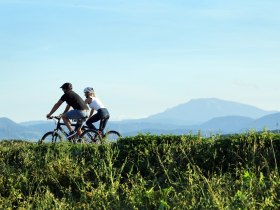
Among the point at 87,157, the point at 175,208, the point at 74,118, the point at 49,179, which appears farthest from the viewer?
the point at 74,118

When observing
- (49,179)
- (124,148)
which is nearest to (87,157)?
(124,148)

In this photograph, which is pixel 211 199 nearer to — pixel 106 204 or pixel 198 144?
pixel 106 204

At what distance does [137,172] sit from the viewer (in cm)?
1148

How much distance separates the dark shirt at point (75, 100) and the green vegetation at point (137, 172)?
10.9ft

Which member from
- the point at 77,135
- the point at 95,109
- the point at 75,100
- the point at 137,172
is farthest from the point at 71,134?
the point at 137,172

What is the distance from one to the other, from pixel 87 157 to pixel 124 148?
94 cm

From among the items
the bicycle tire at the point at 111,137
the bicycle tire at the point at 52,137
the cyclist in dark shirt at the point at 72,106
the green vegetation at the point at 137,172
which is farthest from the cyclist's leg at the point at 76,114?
the green vegetation at the point at 137,172

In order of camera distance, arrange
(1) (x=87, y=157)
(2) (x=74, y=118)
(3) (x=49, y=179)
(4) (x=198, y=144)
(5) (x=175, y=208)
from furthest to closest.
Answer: (2) (x=74, y=118) → (1) (x=87, y=157) → (4) (x=198, y=144) → (3) (x=49, y=179) → (5) (x=175, y=208)

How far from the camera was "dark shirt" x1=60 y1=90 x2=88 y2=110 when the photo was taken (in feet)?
58.2

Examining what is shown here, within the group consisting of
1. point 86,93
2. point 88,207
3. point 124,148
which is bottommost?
point 88,207

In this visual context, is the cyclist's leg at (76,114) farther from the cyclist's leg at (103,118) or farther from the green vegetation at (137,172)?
the green vegetation at (137,172)

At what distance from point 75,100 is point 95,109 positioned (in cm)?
112

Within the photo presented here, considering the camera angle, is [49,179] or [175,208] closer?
[175,208]

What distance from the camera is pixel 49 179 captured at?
11.4 m
